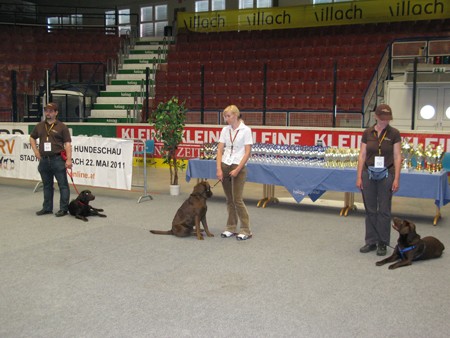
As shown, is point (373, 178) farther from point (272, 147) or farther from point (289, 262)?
point (272, 147)

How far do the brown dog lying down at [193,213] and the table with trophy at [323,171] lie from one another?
83.2 inches

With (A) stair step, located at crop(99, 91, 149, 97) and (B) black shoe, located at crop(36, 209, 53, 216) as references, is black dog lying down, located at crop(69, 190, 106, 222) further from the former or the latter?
(A) stair step, located at crop(99, 91, 149, 97)

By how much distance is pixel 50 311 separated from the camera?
12.7 ft

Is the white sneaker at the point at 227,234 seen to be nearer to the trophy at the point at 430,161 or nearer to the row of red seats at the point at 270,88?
the trophy at the point at 430,161

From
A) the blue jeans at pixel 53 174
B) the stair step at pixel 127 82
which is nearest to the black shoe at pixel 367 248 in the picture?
the blue jeans at pixel 53 174

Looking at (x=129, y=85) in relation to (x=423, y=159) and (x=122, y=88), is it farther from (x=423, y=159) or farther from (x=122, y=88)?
(x=423, y=159)

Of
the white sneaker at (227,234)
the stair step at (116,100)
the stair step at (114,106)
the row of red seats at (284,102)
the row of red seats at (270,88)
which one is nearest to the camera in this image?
the white sneaker at (227,234)

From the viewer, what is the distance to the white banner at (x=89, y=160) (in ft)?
28.1

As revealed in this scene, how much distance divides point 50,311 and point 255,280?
1770 millimetres

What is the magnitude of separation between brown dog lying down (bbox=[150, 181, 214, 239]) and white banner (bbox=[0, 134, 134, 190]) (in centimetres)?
Answer: 264

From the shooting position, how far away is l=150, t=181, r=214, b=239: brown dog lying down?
593 cm

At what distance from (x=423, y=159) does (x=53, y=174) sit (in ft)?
17.7

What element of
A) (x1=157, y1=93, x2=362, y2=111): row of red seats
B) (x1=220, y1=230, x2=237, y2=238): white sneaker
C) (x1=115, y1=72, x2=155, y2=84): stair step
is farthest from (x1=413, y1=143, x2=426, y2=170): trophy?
(x1=115, y1=72, x2=155, y2=84): stair step

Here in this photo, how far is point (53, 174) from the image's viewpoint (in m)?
7.36
